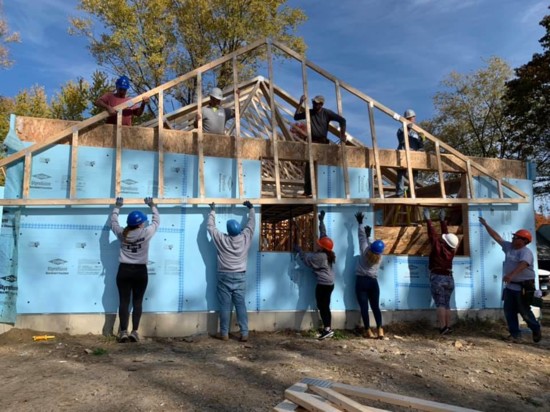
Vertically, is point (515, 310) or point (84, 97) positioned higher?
point (84, 97)

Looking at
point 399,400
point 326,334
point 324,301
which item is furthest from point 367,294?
point 399,400

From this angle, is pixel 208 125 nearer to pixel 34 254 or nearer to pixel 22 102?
pixel 34 254

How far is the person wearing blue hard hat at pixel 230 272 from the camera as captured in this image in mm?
6508

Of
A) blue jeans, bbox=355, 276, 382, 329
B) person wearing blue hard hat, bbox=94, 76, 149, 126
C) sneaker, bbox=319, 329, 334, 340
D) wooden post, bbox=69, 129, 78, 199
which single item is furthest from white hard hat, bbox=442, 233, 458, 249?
wooden post, bbox=69, 129, 78, 199

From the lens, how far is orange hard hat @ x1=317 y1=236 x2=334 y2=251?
23.0 feet

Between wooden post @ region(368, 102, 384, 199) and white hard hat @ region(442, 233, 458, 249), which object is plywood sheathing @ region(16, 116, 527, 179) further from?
white hard hat @ region(442, 233, 458, 249)

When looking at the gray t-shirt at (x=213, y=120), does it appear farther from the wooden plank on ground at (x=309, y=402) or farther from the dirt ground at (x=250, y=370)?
the wooden plank on ground at (x=309, y=402)

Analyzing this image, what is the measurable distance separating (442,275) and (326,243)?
2.15 metres

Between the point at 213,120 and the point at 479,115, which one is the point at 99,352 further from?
the point at 479,115

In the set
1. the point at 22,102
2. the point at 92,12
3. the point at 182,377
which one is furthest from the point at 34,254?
the point at 22,102

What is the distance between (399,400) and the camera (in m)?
3.54

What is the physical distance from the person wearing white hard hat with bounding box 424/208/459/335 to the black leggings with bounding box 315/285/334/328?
1.89 meters

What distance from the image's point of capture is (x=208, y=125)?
7.46m

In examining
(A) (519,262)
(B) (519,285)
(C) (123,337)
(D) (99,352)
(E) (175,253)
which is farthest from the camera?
(B) (519,285)
